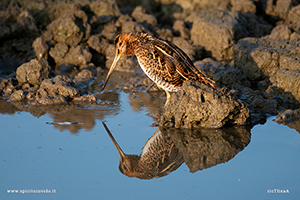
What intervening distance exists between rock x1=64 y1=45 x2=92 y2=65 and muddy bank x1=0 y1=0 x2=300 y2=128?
3cm

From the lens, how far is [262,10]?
40.3 ft

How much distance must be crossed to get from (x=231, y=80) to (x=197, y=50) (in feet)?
7.04

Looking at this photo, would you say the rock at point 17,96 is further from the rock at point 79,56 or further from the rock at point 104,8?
the rock at point 104,8

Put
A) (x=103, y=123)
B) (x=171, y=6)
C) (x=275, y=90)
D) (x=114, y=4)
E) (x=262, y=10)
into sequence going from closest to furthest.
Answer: (x=103, y=123) → (x=275, y=90) → (x=114, y=4) → (x=262, y=10) → (x=171, y=6)

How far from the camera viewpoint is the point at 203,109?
18.6 ft

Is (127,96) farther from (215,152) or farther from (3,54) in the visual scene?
(3,54)

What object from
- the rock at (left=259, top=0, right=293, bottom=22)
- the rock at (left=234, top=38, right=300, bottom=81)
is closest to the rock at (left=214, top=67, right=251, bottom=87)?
the rock at (left=234, top=38, right=300, bottom=81)

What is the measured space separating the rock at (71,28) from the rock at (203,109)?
5012mm

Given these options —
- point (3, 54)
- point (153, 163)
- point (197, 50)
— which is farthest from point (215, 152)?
point (3, 54)

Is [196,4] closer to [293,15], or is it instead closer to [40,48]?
[293,15]

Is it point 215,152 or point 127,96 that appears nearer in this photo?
point 215,152

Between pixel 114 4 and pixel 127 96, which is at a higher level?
pixel 114 4

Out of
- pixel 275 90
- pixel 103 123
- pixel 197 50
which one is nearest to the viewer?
pixel 103 123

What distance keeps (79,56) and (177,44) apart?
2.79 meters
